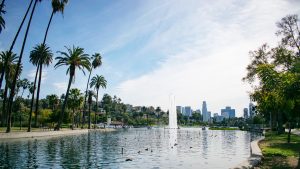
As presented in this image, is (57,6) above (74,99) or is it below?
above

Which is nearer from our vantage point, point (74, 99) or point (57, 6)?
point (57, 6)

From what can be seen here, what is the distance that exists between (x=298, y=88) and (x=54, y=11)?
70.5 meters

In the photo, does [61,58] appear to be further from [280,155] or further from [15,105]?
[280,155]

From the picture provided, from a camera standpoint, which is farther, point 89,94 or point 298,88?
point 89,94

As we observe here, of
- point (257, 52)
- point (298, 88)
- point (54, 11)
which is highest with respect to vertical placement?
point (54, 11)

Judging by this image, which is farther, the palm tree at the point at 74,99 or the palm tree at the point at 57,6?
the palm tree at the point at 74,99

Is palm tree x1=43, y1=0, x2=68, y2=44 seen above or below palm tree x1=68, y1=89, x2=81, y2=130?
above

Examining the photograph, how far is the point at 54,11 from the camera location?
7956 centimetres

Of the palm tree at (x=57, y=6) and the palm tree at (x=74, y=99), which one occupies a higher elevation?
the palm tree at (x=57, y=6)

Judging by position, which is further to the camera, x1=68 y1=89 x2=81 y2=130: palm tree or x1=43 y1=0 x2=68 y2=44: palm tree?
x1=68 y1=89 x2=81 y2=130: palm tree

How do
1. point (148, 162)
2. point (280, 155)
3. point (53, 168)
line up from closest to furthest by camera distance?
point (53, 168) < point (280, 155) < point (148, 162)

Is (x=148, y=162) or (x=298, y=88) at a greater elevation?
(x=298, y=88)

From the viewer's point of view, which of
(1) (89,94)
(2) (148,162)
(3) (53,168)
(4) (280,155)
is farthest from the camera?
(1) (89,94)

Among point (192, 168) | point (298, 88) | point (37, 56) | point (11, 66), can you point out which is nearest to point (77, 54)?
point (37, 56)
